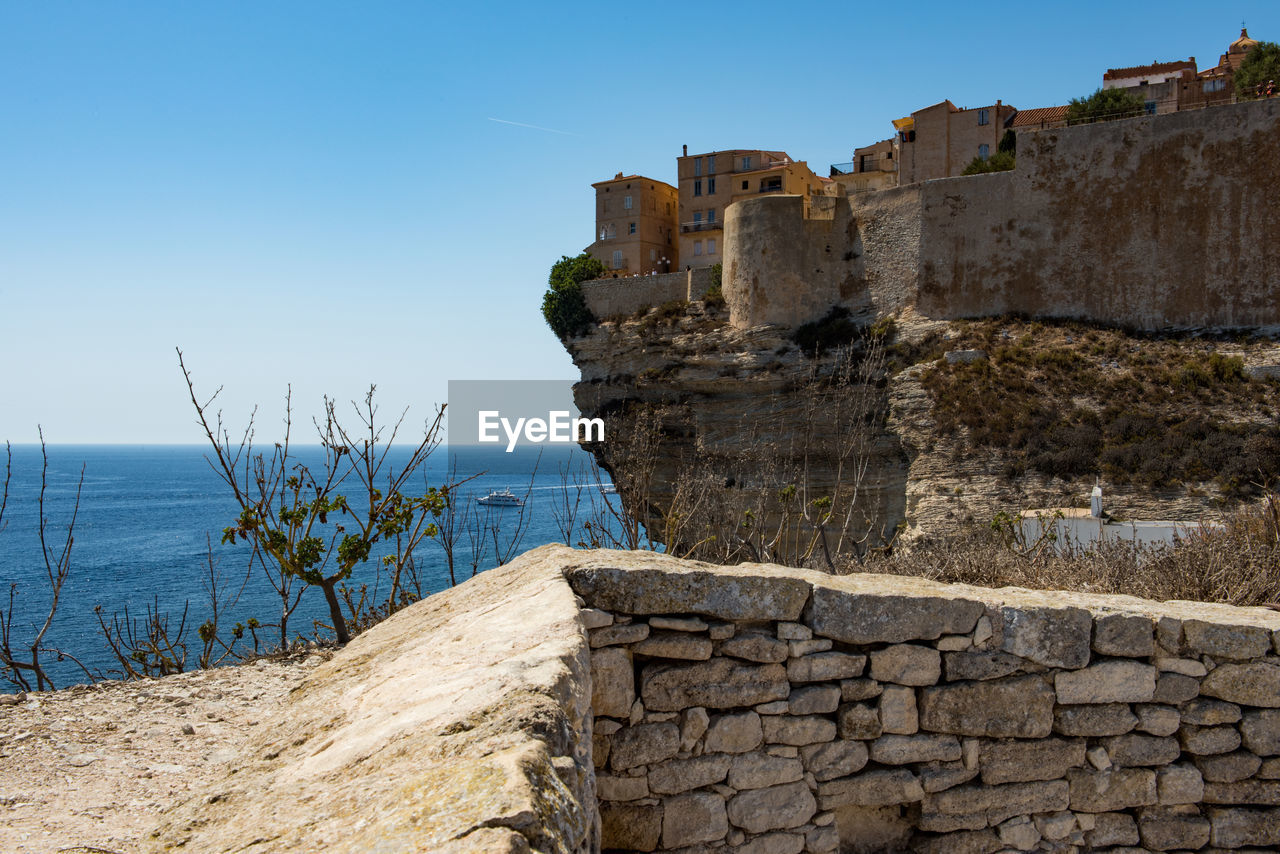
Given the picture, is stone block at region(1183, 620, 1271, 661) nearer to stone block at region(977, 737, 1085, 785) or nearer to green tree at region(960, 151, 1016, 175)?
stone block at region(977, 737, 1085, 785)

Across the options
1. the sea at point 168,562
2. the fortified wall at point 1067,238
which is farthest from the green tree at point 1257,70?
the sea at point 168,562

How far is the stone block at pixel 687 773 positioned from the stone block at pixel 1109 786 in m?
1.68

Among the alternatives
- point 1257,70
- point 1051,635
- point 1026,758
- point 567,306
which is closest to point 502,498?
point 567,306

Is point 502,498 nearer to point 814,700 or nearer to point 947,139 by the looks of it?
point 947,139

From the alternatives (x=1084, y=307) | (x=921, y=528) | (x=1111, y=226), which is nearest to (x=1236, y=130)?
(x=1111, y=226)

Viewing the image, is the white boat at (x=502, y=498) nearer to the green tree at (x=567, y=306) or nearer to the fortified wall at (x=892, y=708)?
the fortified wall at (x=892, y=708)

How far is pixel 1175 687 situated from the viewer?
14.0 feet

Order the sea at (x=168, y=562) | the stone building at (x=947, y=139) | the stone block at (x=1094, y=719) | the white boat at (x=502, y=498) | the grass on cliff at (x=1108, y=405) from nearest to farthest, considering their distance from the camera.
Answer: the stone block at (x=1094, y=719) < the white boat at (x=502, y=498) < the sea at (x=168, y=562) < the grass on cliff at (x=1108, y=405) < the stone building at (x=947, y=139)

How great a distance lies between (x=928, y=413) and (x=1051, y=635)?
23989mm

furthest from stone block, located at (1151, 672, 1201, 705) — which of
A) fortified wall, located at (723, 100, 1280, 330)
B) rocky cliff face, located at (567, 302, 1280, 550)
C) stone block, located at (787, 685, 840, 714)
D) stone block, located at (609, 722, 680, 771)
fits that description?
fortified wall, located at (723, 100, 1280, 330)

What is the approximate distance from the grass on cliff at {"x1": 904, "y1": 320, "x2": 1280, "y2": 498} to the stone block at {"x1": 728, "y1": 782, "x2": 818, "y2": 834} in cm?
2146

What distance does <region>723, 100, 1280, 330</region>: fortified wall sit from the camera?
27.8 m

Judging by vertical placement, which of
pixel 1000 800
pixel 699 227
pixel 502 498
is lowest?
pixel 502 498

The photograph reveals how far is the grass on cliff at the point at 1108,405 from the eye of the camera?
2297 cm
